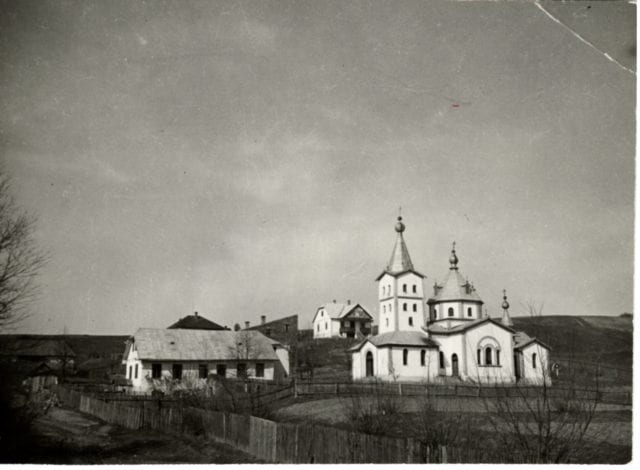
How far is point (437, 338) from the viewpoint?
44.8 metres

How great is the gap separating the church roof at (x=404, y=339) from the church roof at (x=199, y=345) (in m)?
8.31

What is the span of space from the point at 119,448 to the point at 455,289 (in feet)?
121

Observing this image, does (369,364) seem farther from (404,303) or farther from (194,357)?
(194,357)

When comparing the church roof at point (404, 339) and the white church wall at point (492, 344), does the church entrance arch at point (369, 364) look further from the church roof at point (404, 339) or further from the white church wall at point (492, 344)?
the white church wall at point (492, 344)

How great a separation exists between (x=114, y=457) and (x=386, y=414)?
6.71 metres

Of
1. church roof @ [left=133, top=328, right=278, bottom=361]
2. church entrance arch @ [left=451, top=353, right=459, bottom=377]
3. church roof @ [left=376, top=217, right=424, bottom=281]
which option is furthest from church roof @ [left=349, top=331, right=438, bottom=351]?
church roof @ [left=133, top=328, right=278, bottom=361]

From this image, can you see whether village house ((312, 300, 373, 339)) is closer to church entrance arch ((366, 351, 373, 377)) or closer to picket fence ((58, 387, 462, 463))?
church entrance arch ((366, 351, 373, 377))

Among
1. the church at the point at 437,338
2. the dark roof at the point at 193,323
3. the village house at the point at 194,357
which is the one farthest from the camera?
the dark roof at the point at 193,323

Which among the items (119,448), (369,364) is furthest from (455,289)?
(119,448)

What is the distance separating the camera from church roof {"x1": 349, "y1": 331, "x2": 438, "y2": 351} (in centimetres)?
4311

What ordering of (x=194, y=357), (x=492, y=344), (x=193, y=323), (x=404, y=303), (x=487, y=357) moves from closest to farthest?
1. (x=194, y=357)
2. (x=487, y=357)
3. (x=492, y=344)
4. (x=404, y=303)
5. (x=193, y=323)

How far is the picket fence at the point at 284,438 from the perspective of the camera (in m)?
10.1

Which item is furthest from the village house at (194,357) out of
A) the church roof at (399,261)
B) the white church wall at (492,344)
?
the white church wall at (492,344)

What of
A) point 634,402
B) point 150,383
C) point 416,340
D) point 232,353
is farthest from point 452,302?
point 634,402
